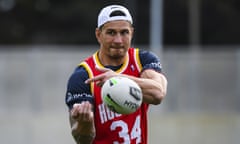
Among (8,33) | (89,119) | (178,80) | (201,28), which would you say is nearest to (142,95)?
(89,119)

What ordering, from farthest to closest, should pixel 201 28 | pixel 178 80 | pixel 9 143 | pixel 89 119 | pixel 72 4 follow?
pixel 72 4, pixel 201 28, pixel 178 80, pixel 9 143, pixel 89 119

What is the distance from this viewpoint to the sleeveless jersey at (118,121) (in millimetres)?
8125

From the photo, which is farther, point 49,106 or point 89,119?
point 49,106

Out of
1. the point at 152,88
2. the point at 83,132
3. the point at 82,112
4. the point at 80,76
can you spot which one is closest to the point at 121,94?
the point at 82,112

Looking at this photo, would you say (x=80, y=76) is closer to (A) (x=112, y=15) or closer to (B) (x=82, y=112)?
(A) (x=112, y=15)

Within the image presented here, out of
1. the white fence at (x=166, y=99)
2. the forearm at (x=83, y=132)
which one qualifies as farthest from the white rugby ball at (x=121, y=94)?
the white fence at (x=166, y=99)

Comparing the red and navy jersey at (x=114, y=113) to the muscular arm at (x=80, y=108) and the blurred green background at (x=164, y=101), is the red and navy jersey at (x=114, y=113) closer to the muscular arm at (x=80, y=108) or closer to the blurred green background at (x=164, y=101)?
the muscular arm at (x=80, y=108)

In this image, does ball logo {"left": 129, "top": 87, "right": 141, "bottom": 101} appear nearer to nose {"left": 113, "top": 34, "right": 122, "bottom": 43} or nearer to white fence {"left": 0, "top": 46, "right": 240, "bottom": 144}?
nose {"left": 113, "top": 34, "right": 122, "bottom": 43}

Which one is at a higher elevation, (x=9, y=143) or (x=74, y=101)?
(x=74, y=101)

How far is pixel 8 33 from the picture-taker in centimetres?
3972

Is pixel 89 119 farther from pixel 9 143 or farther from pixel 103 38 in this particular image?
pixel 9 143

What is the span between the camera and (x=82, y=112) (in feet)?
23.9

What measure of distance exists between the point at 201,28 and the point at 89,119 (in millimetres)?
30382

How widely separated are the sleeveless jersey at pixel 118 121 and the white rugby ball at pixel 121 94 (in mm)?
1020
